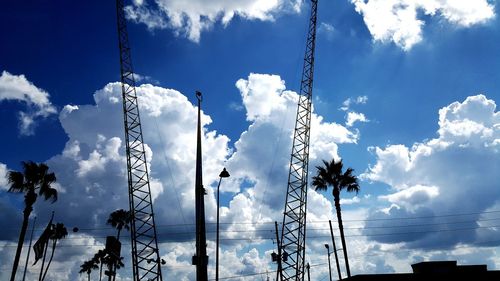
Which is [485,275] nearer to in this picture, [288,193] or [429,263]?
[429,263]

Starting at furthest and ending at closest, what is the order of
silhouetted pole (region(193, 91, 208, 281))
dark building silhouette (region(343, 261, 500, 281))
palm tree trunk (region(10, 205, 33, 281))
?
palm tree trunk (region(10, 205, 33, 281))
dark building silhouette (region(343, 261, 500, 281))
silhouetted pole (region(193, 91, 208, 281))

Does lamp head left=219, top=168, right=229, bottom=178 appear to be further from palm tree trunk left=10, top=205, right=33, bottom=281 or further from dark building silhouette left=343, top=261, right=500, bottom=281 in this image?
palm tree trunk left=10, top=205, right=33, bottom=281

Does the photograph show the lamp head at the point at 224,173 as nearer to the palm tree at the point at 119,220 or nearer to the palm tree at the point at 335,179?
the palm tree at the point at 335,179

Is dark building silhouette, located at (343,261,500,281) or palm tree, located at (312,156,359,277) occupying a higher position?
palm tree, located at (312,156,359,277)

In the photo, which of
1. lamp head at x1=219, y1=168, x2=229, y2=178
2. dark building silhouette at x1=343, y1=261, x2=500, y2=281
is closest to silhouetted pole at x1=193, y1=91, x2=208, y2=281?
lamp head at x1=219, y1=168, x2=229, y2=178

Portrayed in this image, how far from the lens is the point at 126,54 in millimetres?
71250

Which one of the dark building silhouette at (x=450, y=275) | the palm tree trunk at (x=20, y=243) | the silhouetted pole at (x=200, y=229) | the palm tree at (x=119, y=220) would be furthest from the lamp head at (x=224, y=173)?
the palm tree at (x=119, y=220)

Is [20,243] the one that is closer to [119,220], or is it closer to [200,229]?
[200,229]

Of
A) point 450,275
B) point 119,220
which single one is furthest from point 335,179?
point 119,220

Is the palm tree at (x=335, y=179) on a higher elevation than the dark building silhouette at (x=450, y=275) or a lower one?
higher

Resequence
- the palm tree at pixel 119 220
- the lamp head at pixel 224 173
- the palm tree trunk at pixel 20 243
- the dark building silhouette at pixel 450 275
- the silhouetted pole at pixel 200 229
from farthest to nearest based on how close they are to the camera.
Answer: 1. the palm tree at pixel 119 220
2. the palm tree trunk at pixel 20 243
3. the dark building silhouette at pixel 450 275
4. the lamp head at pixel 224 173
5. the silhouetted pole at pixel 200 229

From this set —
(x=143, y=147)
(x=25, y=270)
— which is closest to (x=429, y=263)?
(x=143, y=147)

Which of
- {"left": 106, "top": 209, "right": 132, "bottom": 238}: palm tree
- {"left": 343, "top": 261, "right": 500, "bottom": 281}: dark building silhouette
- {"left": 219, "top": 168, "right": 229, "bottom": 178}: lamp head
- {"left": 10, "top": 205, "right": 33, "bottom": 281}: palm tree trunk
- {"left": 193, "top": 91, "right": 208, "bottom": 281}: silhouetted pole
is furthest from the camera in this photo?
{"left": 106, "top": 209, "right": 132, "bottom": 238}: palm tree

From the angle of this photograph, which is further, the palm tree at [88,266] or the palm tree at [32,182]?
the palm tree at [88,266]
